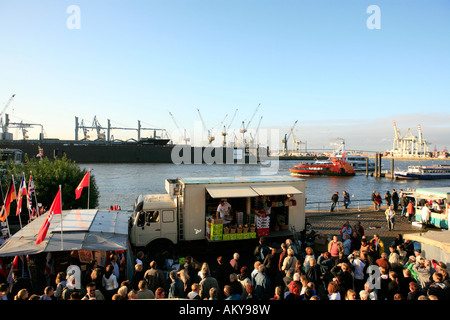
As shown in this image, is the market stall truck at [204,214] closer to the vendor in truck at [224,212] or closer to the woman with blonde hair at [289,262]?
the vendor in truck at [224,212]

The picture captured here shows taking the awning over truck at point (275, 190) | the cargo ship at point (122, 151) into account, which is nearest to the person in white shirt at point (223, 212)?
the awning over truck at point (275, 190)

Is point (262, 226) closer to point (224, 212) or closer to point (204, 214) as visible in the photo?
point (224, 212)

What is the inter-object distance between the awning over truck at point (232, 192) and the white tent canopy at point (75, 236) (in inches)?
135

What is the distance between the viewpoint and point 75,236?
8.98 metres

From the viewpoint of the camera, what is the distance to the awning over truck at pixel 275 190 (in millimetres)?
12055

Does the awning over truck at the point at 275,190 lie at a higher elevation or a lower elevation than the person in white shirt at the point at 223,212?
higher

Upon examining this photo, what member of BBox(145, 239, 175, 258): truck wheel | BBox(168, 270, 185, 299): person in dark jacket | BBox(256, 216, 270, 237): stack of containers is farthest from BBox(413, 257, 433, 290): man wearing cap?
BBox(145, 239, 175, 258): truck wheel

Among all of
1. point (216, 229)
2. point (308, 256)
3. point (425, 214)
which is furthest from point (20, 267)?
point (425, 214)

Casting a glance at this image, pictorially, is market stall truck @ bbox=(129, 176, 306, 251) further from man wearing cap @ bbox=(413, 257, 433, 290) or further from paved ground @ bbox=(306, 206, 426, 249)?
man wearing cap @ bbox=(413, 257, 433, 290)

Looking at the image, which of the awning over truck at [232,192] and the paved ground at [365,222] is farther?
the paved ground at [365,222]

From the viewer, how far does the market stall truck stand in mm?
11477

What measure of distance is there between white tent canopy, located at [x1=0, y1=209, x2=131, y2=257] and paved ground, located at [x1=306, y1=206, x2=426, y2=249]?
10.5m
